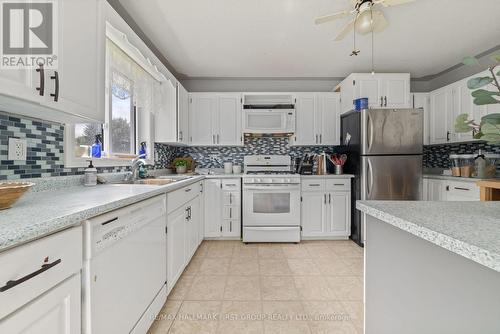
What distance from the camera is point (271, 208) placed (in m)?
3.11

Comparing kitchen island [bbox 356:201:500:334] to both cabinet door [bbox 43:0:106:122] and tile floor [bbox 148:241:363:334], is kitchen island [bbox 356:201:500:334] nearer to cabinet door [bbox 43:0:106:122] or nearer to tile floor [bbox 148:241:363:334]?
tile floor [bbox 148:241:363:334]

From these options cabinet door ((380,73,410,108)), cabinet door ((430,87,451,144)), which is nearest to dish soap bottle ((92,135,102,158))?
cabinet door ((380,73,410,108))

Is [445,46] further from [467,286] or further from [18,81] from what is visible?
[18,81]

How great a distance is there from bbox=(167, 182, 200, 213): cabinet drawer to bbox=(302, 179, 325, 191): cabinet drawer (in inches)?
58.1

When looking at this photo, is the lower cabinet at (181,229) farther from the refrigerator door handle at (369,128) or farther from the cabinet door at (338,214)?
the refrigerator door handle at (369,128)

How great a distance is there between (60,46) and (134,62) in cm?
125

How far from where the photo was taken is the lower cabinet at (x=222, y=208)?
10.5 feet

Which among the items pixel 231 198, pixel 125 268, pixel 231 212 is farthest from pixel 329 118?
pixel 125 268

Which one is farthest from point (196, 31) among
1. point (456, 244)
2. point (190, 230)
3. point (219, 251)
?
point (456, 244)

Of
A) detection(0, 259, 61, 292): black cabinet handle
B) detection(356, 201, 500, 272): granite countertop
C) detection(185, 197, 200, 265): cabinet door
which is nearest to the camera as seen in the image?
detection(356, 201, 500, 272): granite countertop

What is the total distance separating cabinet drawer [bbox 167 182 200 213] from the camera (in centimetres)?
182

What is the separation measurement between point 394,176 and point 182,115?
2.94 m

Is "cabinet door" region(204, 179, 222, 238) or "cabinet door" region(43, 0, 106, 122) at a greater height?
"cabinet door" region(43, 0, 106, 122)

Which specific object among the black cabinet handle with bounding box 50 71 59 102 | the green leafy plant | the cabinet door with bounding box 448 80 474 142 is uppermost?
the cabinet door with bounding box 448 80 474 142
